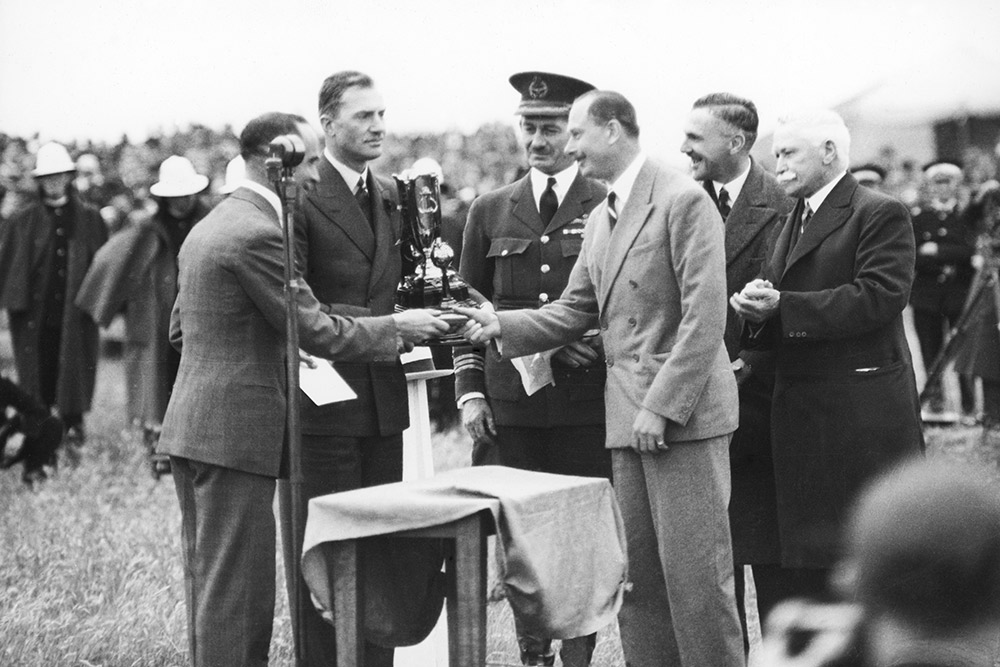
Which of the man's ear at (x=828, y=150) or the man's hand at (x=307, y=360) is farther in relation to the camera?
the man's ear at (x=828, y=150)

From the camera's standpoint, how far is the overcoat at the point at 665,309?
468 cm

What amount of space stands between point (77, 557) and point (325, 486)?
2.56 m

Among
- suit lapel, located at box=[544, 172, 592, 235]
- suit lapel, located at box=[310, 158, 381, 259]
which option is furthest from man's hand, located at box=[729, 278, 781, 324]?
suit lapel, located at box=[310, 158, 381, 259]

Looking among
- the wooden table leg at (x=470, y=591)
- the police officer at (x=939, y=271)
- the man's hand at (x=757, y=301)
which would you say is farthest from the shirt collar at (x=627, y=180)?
the police officer at (x=939, y=271)

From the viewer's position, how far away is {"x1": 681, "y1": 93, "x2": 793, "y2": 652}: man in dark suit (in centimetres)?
552

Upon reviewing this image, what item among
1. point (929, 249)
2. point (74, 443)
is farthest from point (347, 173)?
point (929, 249)

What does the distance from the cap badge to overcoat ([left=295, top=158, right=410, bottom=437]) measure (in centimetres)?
107

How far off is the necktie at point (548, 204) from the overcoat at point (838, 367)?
1078 mm

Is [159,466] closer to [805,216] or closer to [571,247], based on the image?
[571,247]

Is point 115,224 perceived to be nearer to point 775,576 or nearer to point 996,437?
point 996,437

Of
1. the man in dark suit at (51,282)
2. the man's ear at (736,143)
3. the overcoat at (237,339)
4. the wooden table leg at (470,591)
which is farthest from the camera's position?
the man in dark suit at (51,282)

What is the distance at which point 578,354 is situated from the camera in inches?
221

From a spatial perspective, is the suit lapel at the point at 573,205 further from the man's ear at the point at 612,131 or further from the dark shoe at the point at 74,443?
the dark shoe at the point at 74,443

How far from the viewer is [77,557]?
23.4ft
